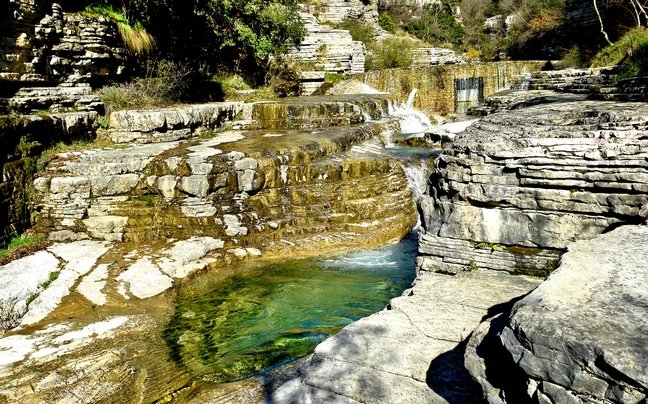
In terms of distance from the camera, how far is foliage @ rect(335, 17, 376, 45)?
77.4 feet

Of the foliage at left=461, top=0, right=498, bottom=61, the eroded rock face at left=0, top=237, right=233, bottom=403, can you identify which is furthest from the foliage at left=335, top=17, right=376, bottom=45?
the eroded rock face at left=0, top=237, right=233, bottom=403

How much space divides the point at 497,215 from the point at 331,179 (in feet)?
14.7

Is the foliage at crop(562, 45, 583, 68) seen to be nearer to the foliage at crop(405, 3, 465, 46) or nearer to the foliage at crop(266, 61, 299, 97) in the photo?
the foliage at crop(266, 61, 299, 97)

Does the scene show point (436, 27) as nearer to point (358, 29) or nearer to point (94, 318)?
point (358, 29)

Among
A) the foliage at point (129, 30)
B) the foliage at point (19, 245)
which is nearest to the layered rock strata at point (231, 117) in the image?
the foliage at point (129, 30)

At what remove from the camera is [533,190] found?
13.8ft

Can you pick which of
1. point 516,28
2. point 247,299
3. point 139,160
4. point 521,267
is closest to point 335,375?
point 521,267

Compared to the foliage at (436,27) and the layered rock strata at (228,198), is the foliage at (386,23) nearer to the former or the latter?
the foliage at (436,27)

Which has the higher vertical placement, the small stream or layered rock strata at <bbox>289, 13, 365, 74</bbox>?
layered rock strata at <bbox>289, 13, 365, 74</bbox>

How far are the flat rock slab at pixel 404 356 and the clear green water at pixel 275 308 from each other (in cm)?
132

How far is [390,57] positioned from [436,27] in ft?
31.4

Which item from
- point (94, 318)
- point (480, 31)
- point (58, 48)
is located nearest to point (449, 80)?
point (58, 48)

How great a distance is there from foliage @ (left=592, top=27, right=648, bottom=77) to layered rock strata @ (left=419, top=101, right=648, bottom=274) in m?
6.55

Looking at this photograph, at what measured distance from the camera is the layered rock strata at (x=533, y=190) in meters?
3.92
